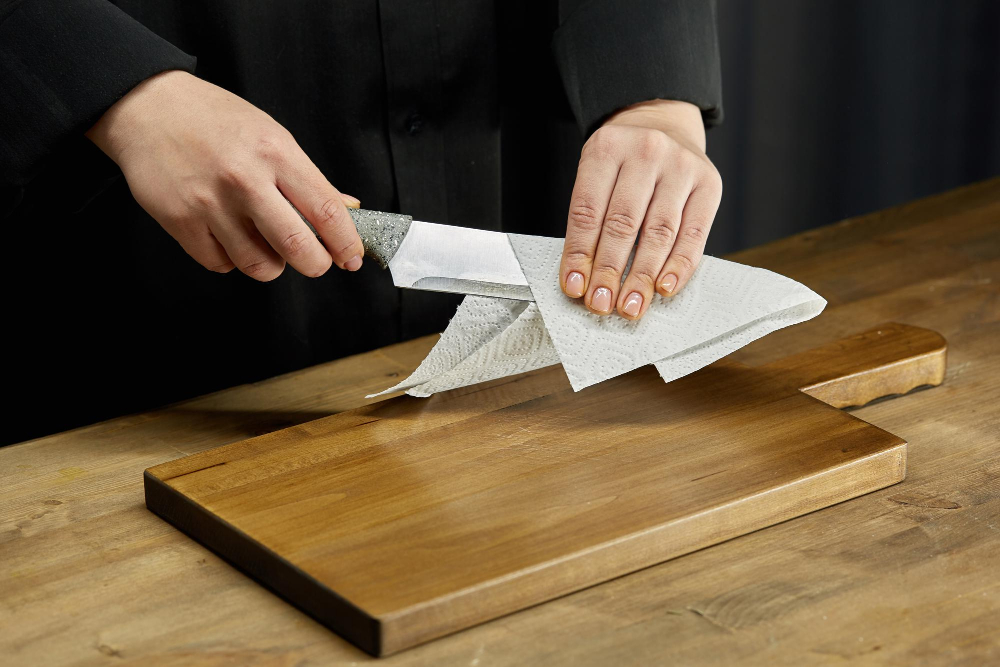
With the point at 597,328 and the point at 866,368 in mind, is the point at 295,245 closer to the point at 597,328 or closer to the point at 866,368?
the point at 597,328

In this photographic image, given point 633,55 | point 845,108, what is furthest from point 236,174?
point 845,108

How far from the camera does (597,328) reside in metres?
0.78

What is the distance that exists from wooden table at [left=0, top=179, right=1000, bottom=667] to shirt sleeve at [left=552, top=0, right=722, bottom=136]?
0.34 meters

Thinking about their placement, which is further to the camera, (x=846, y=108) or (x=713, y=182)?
(x=846, y=108)

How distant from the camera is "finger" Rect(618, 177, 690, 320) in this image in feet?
2.55

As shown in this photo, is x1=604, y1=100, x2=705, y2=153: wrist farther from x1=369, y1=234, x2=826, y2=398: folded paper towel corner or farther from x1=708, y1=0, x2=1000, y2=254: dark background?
x1=708, y1=0, x2=1000, y2=254: dark background

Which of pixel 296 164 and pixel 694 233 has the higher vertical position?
pixel 296 164

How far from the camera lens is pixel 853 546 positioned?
0.64 meters

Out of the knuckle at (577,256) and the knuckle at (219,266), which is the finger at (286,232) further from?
the knuckle at (577,256)

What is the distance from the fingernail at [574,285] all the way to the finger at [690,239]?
6 cm

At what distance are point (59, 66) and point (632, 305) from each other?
43 centimetres

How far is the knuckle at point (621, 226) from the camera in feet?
2.63

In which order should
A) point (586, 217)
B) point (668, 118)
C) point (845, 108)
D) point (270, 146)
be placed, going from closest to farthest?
point (270, 146) → point (586, 217) → point (668, 118) → point (845, 108)

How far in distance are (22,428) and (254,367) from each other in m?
0.23
